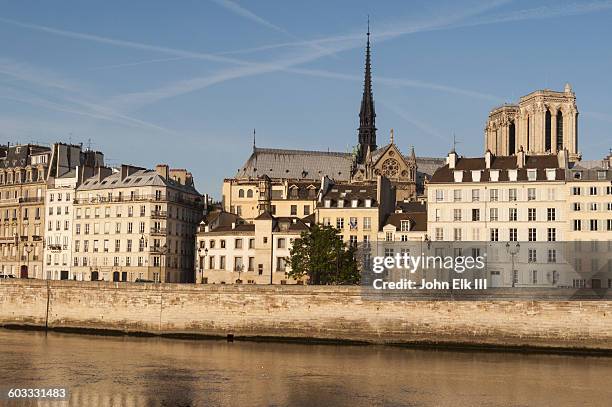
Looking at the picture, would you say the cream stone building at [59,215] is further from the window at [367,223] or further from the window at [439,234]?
the window at [439,234]

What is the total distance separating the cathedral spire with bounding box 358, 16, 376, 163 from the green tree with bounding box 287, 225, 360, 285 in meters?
59.7

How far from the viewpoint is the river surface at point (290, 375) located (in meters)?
45.0

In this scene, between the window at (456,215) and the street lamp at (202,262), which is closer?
the window at (456,215)

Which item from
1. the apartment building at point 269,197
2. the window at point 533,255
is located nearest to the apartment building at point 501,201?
the window at point 533,255

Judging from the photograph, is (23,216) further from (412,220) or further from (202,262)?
(412,220)

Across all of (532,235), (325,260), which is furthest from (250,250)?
(532,235)

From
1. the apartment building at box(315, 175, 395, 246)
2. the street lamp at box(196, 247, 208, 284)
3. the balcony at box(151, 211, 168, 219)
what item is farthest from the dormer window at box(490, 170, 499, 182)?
the balcony at box(151, 211, 168, 219)

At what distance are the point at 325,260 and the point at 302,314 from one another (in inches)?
390

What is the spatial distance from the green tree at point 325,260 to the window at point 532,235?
1438cm

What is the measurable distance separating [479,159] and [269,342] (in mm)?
28158

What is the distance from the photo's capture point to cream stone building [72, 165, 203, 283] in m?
94.1

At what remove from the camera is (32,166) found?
104 m

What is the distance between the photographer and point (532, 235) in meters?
79.0

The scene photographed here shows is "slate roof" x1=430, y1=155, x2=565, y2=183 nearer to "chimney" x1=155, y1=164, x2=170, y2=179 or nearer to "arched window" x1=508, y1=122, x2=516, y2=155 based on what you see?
"chimney" x1=155, y1=164, x2=170, y2=179
